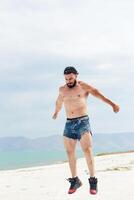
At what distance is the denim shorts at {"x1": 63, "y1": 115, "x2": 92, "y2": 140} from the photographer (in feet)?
42.3

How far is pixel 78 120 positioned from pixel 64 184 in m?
5.02

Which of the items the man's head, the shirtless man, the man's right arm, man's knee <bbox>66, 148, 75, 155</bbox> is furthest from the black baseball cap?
man's knee <bbox>66, 148, 75, 155</bbox>

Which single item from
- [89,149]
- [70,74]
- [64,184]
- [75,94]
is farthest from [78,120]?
[64,184]

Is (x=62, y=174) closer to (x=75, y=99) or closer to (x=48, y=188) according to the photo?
(x=48, y=188)

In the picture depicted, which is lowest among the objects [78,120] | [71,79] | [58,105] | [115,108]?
[78,120]

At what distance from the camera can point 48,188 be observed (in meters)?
16.9

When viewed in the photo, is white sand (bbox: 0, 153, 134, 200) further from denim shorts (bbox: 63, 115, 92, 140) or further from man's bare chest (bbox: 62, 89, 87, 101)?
man's bare chest (bbox: 62, 89, 87, 101)

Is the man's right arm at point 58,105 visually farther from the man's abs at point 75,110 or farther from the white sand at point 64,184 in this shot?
the white sand at point 64,184

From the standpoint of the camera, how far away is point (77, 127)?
12.9 m

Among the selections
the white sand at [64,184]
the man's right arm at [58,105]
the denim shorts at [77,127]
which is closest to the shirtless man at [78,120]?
the denim shorts at [77,127]

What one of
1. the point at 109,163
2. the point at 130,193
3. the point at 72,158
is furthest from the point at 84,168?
the point at 72,158

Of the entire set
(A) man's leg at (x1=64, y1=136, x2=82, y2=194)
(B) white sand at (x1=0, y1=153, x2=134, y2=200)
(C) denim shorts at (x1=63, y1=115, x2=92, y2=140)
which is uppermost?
(C) denim shorts at (x1=63, y1=115, x2=92, y2=140)

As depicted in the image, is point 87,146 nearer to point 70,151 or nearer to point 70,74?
point 70,151

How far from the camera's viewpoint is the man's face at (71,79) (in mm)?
12609
